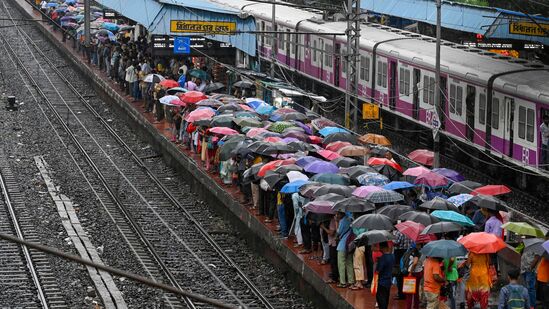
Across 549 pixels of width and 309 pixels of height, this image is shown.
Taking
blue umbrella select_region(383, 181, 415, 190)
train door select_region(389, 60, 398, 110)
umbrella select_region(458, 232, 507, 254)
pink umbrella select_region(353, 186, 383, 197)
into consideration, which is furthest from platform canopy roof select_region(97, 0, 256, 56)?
umbrella select_region(458, 232, 507, 254)

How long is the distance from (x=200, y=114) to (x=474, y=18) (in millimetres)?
16759

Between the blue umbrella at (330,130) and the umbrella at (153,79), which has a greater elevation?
the umbrella at (153,79)

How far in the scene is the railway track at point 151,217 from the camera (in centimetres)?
1980

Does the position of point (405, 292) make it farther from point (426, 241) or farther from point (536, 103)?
point (536, 103)

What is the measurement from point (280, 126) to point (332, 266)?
22.9ft

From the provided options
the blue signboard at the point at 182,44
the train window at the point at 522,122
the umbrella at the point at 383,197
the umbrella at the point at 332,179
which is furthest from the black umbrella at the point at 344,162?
the blue signboard at the point at 182,44

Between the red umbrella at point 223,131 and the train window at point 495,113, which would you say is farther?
the train window at point 495,113

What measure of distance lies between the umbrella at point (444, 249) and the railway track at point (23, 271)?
5995 mm

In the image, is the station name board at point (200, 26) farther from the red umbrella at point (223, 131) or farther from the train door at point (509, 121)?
the train door at point (509, 121)

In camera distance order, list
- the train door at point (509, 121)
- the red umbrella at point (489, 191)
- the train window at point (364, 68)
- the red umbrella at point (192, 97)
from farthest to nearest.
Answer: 1. the train window at point (364, 68)
2. the red umbrella at point (192, 97)
3. the train door at point (509, 121)
4. the red umbrella at point (489, 191)

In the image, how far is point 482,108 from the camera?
2798 cm

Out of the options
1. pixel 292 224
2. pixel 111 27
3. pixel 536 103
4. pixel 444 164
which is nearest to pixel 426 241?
pixel 292 224

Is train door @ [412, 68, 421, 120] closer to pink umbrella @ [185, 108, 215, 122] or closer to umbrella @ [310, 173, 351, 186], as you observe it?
pink umbrella @ [185, 108, 215, 122]

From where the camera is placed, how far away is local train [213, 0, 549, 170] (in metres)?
25.8
